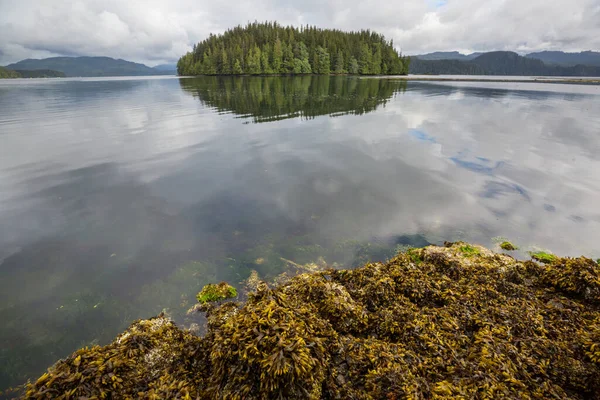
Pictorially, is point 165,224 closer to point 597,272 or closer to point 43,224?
point 43,224

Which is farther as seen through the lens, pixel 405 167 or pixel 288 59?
pixel 288 59

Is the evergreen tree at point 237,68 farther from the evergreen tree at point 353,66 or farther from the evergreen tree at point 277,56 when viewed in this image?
the evergreen tree at point 353,66

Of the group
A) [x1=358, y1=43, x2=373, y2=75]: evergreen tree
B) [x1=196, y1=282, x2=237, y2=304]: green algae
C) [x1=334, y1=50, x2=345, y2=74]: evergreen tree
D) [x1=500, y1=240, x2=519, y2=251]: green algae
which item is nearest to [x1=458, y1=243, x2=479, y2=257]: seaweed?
[x1=500, y1=240, x2=519, y2=251]: green algae

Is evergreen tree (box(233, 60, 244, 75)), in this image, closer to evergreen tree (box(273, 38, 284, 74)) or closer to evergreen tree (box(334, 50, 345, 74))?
evergreen tree (box(273, 38, 284, 74))

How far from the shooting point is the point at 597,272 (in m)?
5.81

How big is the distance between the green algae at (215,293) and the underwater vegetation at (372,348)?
0.47m

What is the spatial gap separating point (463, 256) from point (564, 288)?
2034 mm

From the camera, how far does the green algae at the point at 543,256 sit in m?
7.70

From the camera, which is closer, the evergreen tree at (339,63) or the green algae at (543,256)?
the green algae at (543,256)

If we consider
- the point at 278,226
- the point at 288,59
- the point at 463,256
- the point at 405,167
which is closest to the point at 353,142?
the point at 405,167

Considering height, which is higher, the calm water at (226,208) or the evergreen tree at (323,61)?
the evergreen tree at (323,61)

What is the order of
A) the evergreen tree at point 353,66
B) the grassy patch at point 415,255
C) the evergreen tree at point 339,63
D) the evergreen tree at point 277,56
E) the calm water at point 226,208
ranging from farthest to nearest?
the evergreen tree at point 353,66, the evergreen tree at point 339,63, the evergreen tree at point 277,56, the grassy patch at point 415,255, the calm water at point 226,208

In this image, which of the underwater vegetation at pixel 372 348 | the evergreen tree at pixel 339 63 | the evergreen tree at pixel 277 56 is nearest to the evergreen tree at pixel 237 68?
the evergreen tree at pixel 277 56

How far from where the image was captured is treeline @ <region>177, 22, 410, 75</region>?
134 m
